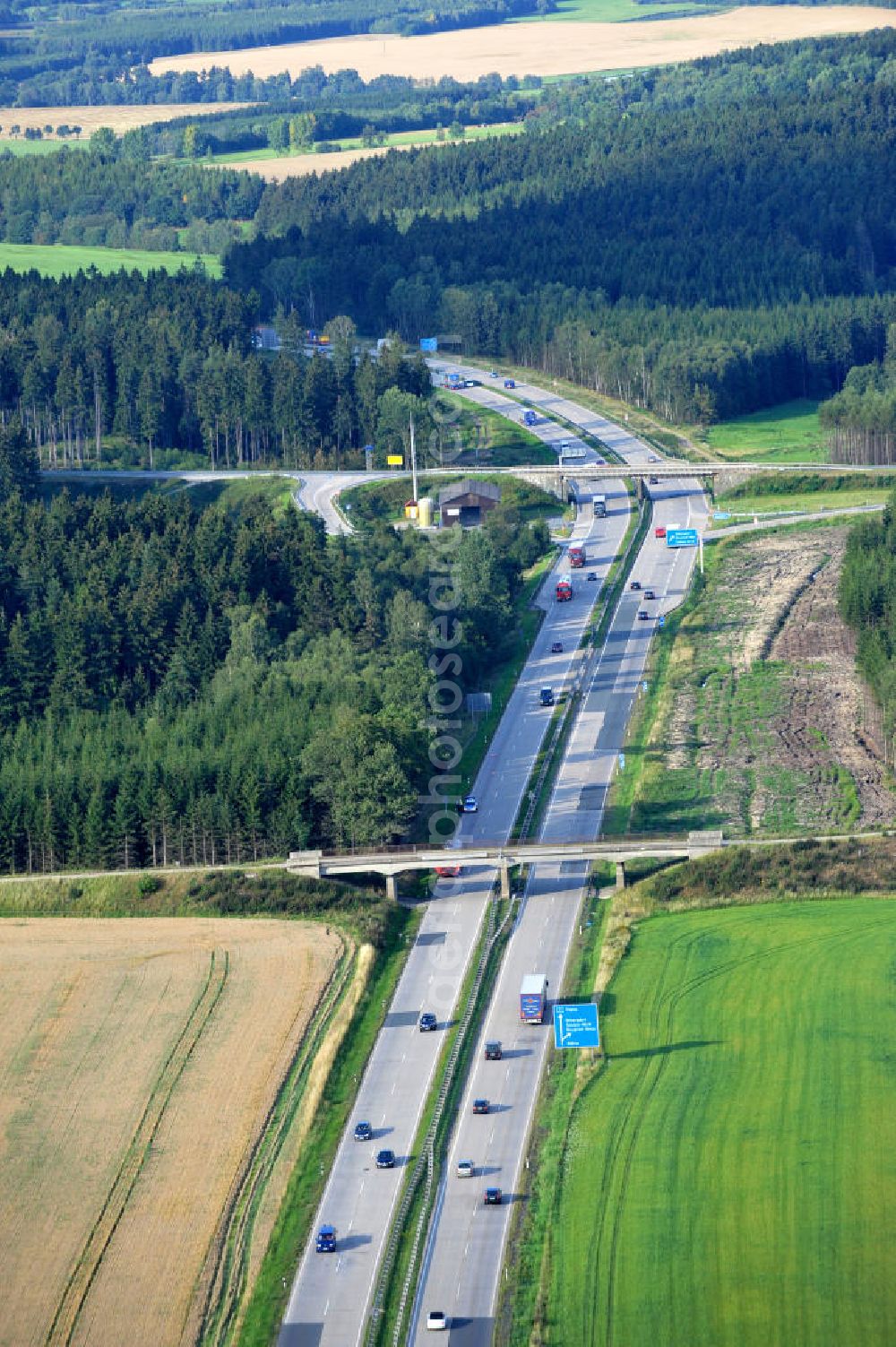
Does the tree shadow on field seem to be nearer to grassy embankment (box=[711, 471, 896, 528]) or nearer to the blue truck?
the blue truck

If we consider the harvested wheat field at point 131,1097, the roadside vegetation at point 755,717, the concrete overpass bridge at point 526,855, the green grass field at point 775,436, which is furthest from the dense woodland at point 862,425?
the harvested wheat field at point 131,1097

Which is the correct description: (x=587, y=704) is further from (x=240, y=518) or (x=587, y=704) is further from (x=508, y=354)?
(x=508, y=354)

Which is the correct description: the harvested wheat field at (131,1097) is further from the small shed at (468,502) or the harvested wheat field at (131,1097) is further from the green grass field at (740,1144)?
the small shed at (468,502)

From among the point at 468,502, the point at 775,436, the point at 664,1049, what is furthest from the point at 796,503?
the point at 664,1049

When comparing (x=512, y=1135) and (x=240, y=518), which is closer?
(x=512, y=1135)

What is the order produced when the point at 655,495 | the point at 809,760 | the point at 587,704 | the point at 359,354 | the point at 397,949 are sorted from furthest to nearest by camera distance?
the point at 359,354 < the point at 655,495 < the point at 587,704 < the point at 809,760 < the point at 397,949

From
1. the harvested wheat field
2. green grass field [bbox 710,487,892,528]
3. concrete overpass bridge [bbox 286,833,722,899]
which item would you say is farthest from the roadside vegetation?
the harvested wheat field

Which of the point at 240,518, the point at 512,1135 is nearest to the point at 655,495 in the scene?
the point at 240,518
